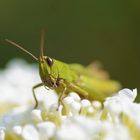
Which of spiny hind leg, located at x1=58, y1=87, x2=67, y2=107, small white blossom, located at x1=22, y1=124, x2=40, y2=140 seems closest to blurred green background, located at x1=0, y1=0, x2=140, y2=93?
spiny hind leg, located at x1=58, y1=87, x2=67, y2=107

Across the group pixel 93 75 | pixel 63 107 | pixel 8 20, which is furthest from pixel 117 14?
pixel 63 107

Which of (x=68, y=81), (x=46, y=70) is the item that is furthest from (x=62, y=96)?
(x=68, y=81)

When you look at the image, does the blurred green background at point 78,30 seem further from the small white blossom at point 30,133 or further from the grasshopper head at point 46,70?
the small white blossom at point 30,133

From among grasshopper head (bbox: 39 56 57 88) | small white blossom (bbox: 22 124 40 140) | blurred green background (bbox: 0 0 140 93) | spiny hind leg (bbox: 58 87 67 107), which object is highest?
grasshopper head (bbox: 39 56 57 88)

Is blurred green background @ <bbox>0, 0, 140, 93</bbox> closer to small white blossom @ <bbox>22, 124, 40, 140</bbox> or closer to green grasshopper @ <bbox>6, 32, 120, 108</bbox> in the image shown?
green grasshopper @ <bbox>6, 32, 120, 108</bbox>

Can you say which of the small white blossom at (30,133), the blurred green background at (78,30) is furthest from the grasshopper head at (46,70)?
the blurred green background at (78,30)

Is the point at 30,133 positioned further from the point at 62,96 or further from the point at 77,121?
the point at 62,96
